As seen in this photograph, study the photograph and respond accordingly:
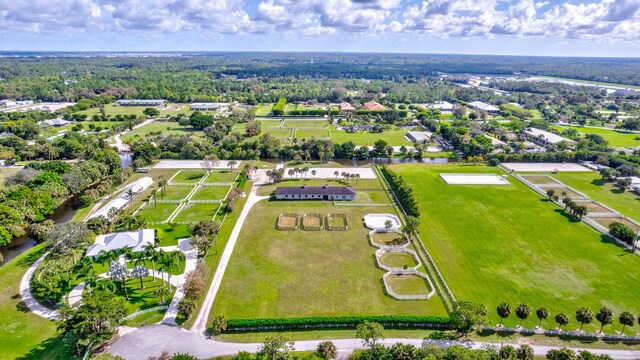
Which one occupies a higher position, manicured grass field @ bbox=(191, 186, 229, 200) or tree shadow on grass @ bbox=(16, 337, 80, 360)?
manicured grass field @ bbox=(191, 186, 229, 200)

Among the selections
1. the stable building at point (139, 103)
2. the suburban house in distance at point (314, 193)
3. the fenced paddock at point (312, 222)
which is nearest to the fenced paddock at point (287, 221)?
the fenced paddock at point (312, 222)

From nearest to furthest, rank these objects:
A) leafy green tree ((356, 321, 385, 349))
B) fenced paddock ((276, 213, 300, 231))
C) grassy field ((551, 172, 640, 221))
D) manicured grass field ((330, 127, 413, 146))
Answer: leafy green tree ((356, 321, 385, 349)), fenced paddock ((276, 213, 300, 231)), grassy field ((551, 172, 640, 221)), manicured grass field ((330, 127, 413, 146))

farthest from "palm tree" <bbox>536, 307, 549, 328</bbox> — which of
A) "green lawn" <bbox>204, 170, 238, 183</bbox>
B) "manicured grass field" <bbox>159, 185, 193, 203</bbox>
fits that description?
"green lawn" <bbox>204, 170, 238, 183</bbox>

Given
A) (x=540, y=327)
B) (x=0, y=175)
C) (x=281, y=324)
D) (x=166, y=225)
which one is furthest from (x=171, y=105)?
(x=540, y=327)

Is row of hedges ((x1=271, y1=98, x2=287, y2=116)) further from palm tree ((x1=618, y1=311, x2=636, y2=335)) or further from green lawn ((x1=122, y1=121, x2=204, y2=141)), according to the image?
palm tree ((x1=618, y1=311, x2=636, y2=335))

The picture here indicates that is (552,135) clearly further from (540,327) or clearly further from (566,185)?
(540,327)

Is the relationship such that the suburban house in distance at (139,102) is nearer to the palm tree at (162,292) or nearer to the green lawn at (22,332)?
the green lawn at (22,332)

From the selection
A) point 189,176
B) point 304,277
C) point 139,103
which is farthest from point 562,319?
point 139,103
